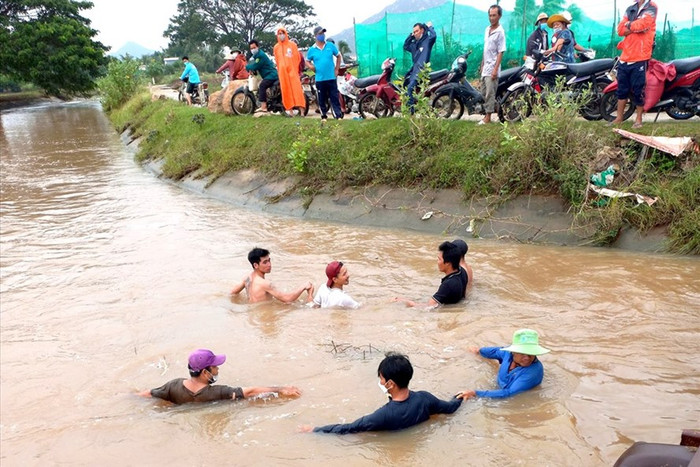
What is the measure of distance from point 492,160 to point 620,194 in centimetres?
182

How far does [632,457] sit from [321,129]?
892 centimetres

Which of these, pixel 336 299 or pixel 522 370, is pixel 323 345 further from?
pixel 522 370

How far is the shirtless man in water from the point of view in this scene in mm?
6213

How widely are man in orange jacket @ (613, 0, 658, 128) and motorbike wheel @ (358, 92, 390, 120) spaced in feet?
16.2

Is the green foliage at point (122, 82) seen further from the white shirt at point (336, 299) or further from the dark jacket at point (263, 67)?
the white shirt at point (336, 299)

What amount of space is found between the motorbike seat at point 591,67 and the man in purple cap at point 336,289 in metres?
5.30

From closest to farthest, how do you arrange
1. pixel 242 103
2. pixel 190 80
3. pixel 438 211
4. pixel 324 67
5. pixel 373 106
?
pixel 438 211 → pixel 324 67 → pixel 373 106 → pixel 242 103 → pixel 190 80

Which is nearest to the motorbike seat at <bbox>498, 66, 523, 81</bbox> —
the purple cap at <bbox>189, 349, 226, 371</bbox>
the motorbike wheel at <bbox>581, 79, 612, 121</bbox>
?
the motorbike wheel at <bbox>581, 79, 612, 121</bbox>

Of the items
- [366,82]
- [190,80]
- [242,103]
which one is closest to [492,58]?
[366,82]

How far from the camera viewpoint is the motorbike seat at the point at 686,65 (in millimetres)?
7904

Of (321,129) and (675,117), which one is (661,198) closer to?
(675,117)

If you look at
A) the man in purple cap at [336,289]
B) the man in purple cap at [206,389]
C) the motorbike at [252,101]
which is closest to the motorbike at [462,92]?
the motorbike at [252,101]

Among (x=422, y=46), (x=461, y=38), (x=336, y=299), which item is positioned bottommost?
(x=336, y=299)

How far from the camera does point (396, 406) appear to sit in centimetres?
376
